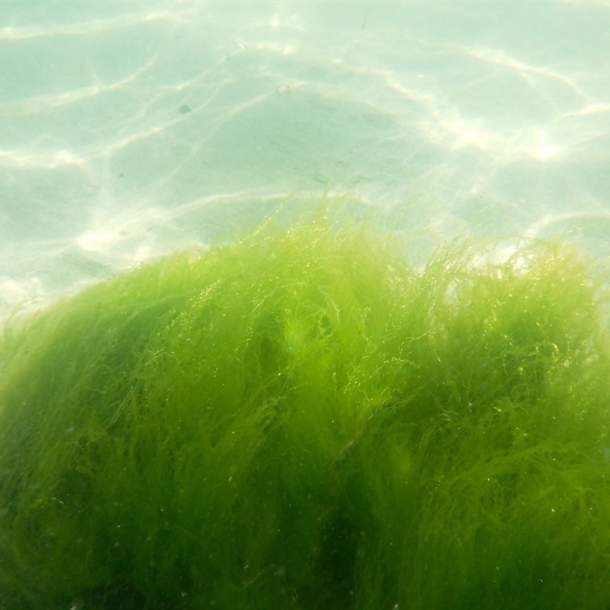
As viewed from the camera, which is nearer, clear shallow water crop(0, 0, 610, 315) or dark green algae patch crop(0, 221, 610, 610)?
dark green algae patch crop(0, 221, 610, 610)

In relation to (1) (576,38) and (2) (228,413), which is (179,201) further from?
(1) (576,38)

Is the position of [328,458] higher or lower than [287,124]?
lower

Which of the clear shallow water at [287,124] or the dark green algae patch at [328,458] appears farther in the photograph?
the clear shallow water at [287,124]

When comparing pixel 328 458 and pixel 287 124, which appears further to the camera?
pixel 287 124
